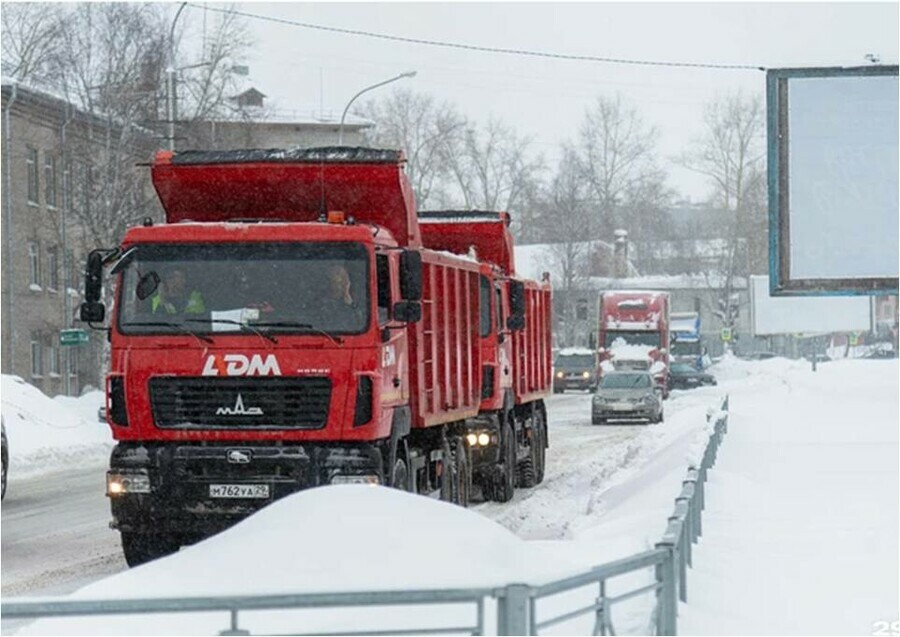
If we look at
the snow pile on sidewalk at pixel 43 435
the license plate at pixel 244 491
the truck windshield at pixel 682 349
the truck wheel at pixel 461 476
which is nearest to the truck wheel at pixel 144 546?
the license plate at pixel 244 491

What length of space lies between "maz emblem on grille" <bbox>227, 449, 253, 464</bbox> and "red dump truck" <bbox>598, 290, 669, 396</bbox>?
148ft

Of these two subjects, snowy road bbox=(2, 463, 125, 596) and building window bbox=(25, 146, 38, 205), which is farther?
building window bbox=(25, 146, 38, 205)

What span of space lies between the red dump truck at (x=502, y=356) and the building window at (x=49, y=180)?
3313 cm

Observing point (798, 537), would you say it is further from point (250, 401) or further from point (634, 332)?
point (634, 332)

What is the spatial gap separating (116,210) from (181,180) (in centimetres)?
3038

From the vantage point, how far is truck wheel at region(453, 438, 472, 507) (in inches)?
790

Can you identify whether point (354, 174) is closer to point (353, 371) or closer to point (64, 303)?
point (353, 371)

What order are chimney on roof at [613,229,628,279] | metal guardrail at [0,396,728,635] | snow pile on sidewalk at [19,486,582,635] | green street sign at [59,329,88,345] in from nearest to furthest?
metal guardrail at [0,396,728,635] < snow pile on sidewalk at [19,486,582,635] < green street sign at [59,329,88,345] < chimney on roof at [613,229,628,279]

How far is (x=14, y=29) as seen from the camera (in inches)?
2569

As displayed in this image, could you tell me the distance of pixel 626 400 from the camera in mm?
47125

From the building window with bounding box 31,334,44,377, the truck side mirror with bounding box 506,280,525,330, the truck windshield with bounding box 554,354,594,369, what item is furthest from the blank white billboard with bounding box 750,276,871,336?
the truck side mirror with bounding box 506,280,525,330

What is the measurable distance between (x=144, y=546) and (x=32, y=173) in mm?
43483

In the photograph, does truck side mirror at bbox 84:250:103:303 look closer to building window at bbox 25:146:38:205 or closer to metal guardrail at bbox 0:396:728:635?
metal guardrail at bbox 0:396:728:635

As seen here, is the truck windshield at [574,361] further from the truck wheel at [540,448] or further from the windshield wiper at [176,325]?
the windshield wiper at [176,325]
